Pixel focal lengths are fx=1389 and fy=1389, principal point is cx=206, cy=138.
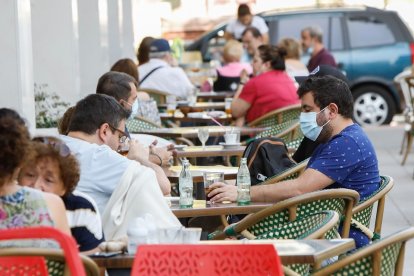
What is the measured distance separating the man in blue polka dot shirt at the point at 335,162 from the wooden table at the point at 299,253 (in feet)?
5.32

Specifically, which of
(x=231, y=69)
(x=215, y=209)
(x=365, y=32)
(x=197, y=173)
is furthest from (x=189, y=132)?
(x=365, y=32)

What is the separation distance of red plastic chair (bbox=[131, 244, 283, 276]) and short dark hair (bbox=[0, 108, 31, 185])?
1.78 ft

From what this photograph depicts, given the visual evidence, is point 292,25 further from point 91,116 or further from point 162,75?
point 91,116

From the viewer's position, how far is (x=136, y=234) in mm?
5043

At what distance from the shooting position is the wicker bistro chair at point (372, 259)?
4.98m

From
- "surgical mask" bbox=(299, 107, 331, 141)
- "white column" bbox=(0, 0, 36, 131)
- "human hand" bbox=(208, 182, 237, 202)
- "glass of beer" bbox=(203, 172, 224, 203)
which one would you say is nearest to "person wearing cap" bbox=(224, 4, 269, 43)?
"white column" bbox=(0, 0, 36, 131)

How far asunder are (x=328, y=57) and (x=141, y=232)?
1256 centimetres

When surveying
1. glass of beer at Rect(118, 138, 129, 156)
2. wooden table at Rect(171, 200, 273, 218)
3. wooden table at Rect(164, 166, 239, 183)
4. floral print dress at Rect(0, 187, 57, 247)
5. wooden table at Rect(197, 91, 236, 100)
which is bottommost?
wooden table at Rect(197, 91, 236, 100)

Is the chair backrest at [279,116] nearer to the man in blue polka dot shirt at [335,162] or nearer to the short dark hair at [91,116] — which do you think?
the man in blue polka dot shirt at [335,162]

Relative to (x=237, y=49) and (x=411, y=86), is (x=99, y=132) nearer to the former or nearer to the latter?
(x=411, y=86)

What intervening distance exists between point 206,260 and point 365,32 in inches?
651

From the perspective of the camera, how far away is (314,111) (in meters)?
7.26

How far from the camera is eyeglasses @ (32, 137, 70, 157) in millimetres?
5253

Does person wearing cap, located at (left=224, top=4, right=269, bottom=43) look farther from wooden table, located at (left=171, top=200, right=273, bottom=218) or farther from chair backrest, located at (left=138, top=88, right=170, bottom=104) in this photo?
wooden table, located at (left=171, top=200, right=273, bottom=218)
